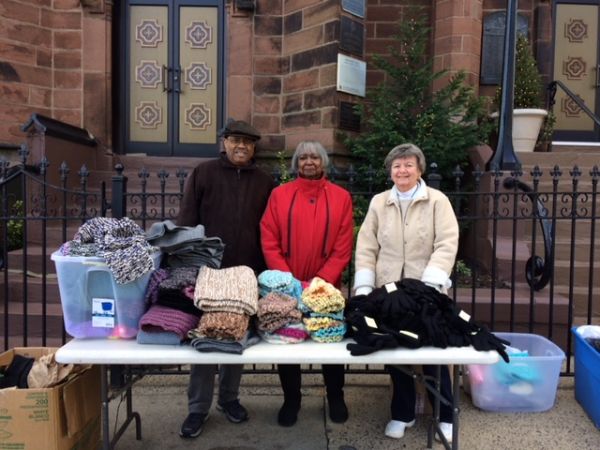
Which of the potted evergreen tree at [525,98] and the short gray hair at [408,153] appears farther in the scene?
the potted evergreen tree at [525,98]

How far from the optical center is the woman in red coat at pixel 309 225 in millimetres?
3064

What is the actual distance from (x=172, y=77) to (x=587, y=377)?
6.59m

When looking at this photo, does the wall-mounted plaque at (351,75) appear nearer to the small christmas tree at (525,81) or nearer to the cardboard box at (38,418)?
the small christmas tree at (525,81)

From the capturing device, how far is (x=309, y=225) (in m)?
3.07

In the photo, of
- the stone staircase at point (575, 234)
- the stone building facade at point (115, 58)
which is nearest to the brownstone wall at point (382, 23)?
the stone building facade at point (115, 58)

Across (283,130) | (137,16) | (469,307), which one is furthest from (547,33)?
(137,16)

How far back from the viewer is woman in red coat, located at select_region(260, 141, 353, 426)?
306cm

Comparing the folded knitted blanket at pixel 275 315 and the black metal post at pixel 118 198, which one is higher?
the black metal post at pixel 118 198

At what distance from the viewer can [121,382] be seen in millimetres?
3010

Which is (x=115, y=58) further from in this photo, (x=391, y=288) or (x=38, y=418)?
(x=391, y=288)

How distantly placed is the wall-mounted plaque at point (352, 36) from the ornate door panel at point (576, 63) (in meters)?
4.13

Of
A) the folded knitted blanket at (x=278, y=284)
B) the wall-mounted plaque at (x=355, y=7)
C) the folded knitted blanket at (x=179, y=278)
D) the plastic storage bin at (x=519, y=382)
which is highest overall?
the wall-mounted plaque at (x=355, y=7)

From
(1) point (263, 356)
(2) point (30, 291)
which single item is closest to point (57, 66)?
(2) point (30, 291)

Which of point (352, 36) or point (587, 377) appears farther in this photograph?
point (352, 36)
